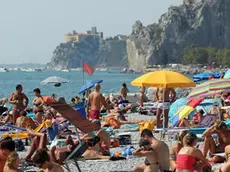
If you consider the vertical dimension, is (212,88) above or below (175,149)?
above

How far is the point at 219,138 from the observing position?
414 inches

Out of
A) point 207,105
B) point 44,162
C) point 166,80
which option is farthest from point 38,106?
point 44,162

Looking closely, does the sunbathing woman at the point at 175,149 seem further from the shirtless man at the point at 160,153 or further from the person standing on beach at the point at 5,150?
the person standing on beach at the point at 5,150

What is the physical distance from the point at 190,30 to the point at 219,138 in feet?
548

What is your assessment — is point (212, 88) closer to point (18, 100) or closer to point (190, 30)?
A: point (18, 100)

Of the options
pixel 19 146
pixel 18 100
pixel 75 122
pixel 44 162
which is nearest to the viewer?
pixel 44 162

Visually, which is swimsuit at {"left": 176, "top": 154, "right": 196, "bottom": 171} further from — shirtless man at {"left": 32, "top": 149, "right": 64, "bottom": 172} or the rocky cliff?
the rocky cliff

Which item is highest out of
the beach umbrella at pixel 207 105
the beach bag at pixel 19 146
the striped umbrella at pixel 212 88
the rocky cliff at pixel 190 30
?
the rocky cliff at pixel 190 30

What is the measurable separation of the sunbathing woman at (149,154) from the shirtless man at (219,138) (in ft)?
6.66

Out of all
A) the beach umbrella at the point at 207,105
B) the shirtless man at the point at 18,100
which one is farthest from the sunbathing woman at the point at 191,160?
the shirtless man at the point at 18,100

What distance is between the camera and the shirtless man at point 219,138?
10.3 meters

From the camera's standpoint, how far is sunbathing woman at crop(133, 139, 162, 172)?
828cm

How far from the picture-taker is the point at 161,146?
337 inches

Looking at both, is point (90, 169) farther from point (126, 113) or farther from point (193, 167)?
point (126, 113)
